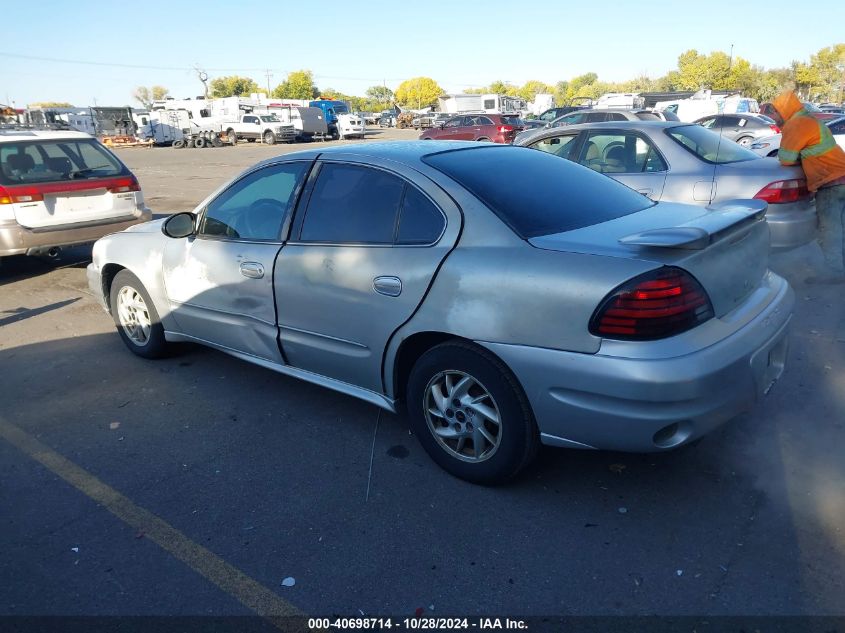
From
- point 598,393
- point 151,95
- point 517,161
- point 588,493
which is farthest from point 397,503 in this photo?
point 151,95

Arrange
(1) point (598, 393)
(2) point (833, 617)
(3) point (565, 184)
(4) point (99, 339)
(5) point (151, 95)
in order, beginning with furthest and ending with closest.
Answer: (5) point (151, 95) < (4) point (99, 339) < (3) point (565, 184) < (1) point (598, 393) < (2) point (833, 617)

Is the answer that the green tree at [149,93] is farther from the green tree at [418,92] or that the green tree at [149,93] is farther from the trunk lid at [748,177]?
the trunk lid at [748,177]

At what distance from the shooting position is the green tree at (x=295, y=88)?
120938mm

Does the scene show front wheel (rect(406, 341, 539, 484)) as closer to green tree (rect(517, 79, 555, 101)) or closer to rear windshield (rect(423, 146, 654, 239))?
rear windshield (rect(423, 146, 654, 239))

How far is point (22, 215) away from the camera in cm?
702

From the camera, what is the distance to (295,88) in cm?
12094

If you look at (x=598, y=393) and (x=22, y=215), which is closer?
(x=598, y=393)

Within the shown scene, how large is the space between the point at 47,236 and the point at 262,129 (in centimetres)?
3487

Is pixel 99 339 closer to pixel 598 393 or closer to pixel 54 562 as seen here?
pixel 54 562

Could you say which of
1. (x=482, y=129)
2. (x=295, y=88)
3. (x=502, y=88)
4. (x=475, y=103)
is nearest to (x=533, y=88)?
(x=502, y=88)

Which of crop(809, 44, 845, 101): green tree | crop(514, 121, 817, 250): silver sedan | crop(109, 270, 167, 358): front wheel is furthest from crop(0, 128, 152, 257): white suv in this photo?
crop(809, 44, 845, 101): green tree

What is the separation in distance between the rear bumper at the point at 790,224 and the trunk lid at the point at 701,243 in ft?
9.56

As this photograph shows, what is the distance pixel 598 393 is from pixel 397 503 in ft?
3.69

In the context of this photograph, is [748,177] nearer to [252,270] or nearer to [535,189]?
[535,189]
